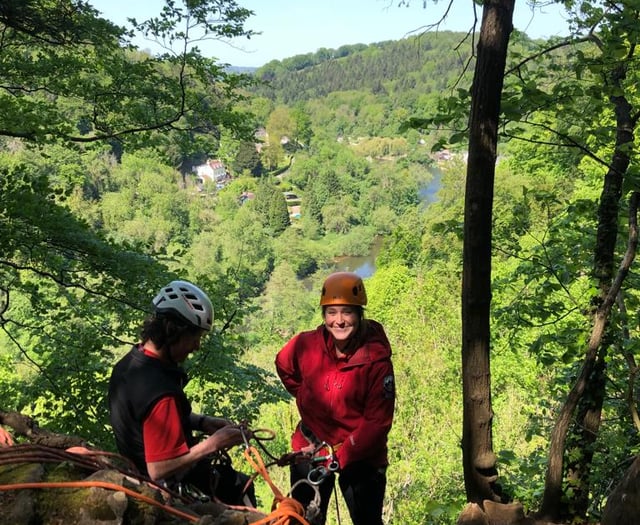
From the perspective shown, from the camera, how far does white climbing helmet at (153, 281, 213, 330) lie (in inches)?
82.9

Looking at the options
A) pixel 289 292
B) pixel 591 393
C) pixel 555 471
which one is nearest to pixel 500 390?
pixel 591 393

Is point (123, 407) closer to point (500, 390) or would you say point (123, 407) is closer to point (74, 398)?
point (74, 398)

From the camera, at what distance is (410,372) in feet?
65.1

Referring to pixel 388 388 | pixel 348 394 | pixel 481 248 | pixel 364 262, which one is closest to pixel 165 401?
pixel 348 394

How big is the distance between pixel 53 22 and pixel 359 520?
687cm

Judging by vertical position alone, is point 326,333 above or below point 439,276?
above

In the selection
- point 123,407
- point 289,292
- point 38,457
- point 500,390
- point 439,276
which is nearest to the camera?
point 38,457

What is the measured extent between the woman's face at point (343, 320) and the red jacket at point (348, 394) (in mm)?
107

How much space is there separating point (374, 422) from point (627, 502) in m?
1.12

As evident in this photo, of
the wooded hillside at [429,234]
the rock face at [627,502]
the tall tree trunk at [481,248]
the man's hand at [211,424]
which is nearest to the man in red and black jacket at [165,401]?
the man's hand at [211,424]

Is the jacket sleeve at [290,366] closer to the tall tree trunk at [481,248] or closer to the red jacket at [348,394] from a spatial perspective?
the red jacket at [348,394]

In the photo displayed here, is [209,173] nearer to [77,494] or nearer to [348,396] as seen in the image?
[348,396]

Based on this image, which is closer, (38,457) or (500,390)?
(38,457)

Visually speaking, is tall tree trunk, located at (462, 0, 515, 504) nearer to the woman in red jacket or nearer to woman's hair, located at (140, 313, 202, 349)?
the woman in red jacket
